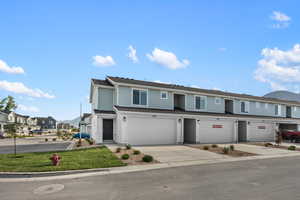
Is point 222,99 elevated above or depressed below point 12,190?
above

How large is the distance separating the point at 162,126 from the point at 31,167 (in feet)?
38.5

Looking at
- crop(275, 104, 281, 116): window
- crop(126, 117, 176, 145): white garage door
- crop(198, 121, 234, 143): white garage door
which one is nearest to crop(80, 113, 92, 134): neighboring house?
crop(126, 117, 176, 145): white garage door

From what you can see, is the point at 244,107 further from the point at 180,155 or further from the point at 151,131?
the point at 180,155

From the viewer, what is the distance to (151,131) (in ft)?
56.2

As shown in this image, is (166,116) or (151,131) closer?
(151,131)

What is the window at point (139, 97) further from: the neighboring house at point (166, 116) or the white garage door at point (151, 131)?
the white garage door at point (151, 131)

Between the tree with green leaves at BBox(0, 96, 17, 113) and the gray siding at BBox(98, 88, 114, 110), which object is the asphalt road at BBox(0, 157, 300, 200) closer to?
the gray siding at BBox(98, 88, 114, 110)

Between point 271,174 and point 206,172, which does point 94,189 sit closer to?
point 206,172

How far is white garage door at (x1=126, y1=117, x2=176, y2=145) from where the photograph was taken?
A: 53.6 ft

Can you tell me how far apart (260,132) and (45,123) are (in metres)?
90.6

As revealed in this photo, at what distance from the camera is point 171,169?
8500 millimetres

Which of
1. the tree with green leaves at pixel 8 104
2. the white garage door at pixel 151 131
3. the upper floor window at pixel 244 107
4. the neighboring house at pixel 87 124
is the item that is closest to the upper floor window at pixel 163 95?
the white garage door at pixel 151 131

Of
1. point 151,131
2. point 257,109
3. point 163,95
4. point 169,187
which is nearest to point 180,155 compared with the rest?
point 151,131

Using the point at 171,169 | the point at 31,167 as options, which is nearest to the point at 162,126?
the point at 171,169
